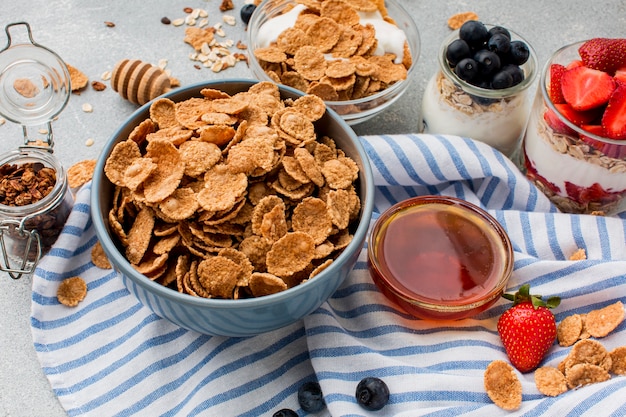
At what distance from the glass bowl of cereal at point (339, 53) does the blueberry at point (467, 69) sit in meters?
0.11

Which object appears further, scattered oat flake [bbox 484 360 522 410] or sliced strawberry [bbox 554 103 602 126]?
sliced strawberry [bbox 554 103 602 126]

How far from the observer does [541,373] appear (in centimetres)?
101

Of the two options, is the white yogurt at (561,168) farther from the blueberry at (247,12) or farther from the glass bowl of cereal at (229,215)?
the blueberry at (247,12)

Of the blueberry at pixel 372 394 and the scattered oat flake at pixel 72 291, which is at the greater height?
the blueberry at pixel 372 394

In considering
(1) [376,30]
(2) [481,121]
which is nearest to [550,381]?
(2) [481,121]

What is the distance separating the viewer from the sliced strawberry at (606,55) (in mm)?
1131

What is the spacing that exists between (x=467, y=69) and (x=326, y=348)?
0.50m

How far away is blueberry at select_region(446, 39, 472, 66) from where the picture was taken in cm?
118

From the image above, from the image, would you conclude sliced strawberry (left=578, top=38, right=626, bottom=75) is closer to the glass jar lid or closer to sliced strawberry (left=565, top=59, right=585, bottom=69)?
sliced strawberry (left=565, top=59, right=585, bottom=69)

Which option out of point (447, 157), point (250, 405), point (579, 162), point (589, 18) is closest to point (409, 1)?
point (589, 18)

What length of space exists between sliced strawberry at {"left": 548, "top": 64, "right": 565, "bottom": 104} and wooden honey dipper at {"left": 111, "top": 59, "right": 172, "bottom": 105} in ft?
2.17

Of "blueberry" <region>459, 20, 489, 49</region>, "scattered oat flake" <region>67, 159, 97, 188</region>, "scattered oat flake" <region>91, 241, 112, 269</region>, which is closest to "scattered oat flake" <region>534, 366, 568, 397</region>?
"blueberry" <region>459, 20, 489, 49</region>

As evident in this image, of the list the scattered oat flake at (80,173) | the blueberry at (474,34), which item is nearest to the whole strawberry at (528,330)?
the blueberry at (474,34)

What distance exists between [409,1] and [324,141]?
2.03 feet
